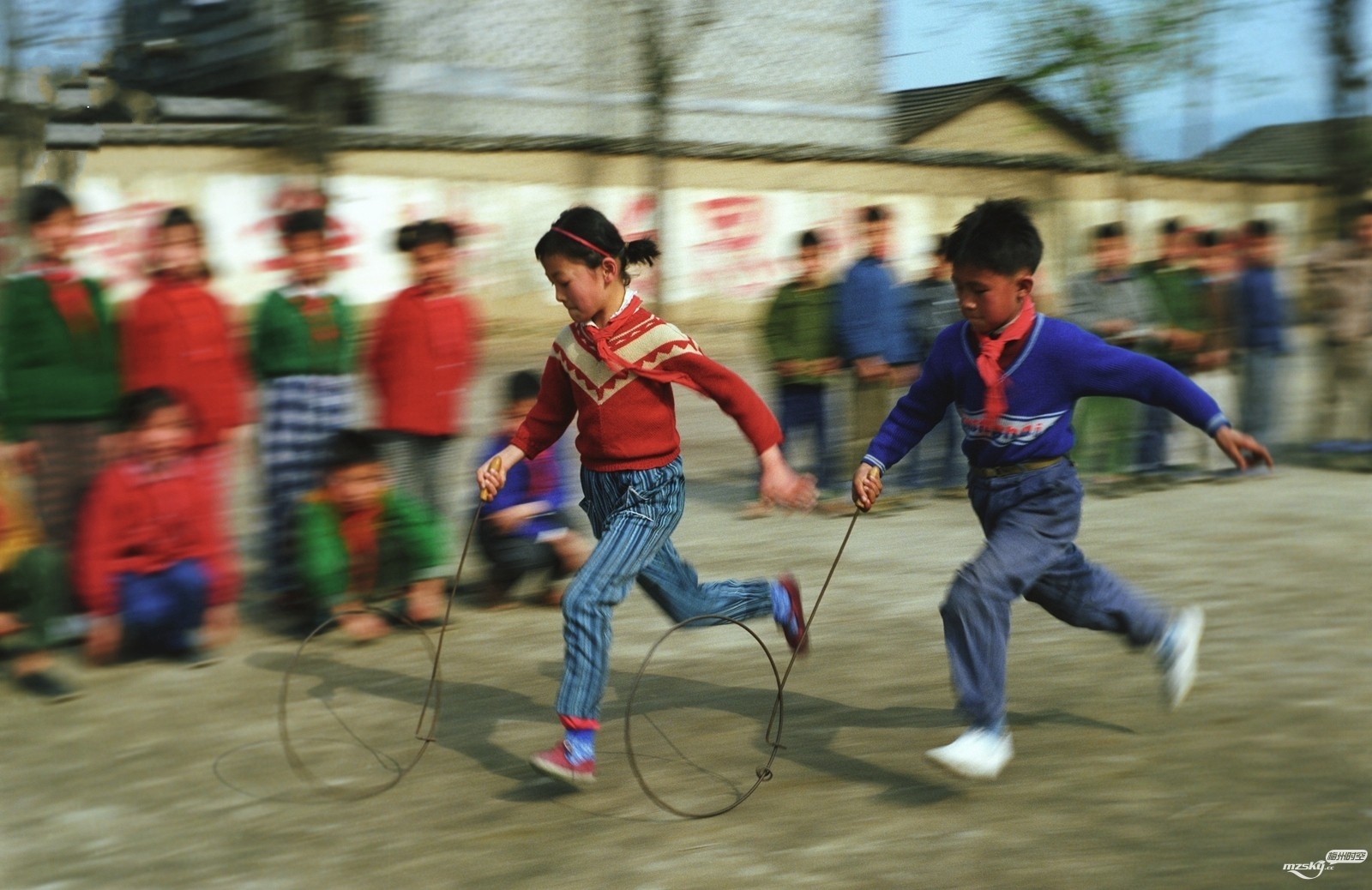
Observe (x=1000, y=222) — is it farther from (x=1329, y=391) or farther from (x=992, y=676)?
(x=1329, y=391)

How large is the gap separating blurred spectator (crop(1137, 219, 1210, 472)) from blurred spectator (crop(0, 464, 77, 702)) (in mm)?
6755

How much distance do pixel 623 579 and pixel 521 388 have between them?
2.53 m

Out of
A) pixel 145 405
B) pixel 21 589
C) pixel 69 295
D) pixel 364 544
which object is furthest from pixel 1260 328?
pixel 21 589

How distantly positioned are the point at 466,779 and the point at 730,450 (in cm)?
701

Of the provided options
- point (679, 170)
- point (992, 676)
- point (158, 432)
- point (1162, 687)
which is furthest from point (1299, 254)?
point (679, 170)

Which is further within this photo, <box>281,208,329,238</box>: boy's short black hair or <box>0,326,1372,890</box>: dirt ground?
<box>281,208,329,238</box>: boy's short black hair

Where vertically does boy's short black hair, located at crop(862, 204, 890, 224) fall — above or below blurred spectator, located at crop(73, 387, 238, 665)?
above

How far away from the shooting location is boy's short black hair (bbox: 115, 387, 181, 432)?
5.66 m

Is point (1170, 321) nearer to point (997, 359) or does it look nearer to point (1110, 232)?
point (1110, 232)

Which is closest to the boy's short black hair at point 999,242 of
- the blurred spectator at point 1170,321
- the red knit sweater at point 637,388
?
the red knit sweater at point 637,388

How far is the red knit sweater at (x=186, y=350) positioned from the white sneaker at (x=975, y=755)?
3.57 metres

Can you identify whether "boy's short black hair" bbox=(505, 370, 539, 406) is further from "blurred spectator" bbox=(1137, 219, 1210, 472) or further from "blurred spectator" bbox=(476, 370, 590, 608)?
"blurred spectator" bbox=(1137, 219, 1210, 472)

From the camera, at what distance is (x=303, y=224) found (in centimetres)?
621

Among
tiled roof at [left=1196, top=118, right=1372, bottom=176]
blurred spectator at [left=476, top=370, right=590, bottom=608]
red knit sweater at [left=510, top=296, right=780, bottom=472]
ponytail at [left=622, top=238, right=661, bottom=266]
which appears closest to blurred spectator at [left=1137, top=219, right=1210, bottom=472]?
tiled roof at [left=1196, top=118, right=1372, bottom=176]
